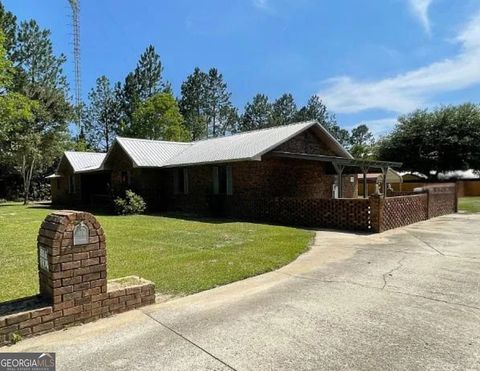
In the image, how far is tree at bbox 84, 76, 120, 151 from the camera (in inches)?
1960

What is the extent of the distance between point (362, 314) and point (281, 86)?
56.9 meters

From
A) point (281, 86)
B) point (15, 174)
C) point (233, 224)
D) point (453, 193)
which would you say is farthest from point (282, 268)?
point (281, 86)

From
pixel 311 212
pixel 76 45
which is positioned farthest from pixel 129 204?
pixel 76 45

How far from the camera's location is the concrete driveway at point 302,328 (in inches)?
132

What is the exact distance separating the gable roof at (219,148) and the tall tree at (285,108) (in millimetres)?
38839

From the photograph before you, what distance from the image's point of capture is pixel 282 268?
6.92 meters

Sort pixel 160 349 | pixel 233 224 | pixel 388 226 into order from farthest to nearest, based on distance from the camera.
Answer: pixel 233 224 → pixel 388 226 → pixel 160 349

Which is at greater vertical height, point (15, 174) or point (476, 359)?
point (15, 174)

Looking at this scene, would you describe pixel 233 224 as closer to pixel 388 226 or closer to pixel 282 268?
pixel 388 226

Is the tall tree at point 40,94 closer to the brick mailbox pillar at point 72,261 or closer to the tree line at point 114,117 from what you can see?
the tree line at point 114,117

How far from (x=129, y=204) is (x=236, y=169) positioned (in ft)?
18.8

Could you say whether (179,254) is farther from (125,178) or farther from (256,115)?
(256,115)

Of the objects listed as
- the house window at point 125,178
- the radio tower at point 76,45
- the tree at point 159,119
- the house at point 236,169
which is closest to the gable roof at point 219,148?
the house at point 236,169

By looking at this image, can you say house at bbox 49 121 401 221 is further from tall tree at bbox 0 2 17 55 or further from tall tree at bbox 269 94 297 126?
tall tree at bbox 269 94 297 126
